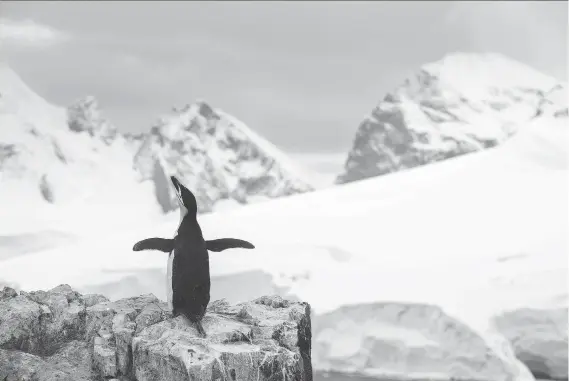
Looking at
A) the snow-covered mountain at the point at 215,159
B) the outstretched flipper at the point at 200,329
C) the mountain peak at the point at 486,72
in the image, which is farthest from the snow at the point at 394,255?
the mountain peak at the point at 486,72

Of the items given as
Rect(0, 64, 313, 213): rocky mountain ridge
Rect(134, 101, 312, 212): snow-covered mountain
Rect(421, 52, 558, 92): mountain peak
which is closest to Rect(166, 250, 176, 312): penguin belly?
Rect(0, 64, 313, 213): rocky mountain ridge

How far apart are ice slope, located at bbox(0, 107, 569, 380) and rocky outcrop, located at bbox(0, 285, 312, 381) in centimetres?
889

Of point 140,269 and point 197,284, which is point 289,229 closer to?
point 140,269

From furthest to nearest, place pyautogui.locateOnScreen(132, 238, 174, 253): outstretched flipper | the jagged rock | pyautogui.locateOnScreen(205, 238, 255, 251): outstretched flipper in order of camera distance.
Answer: the jagged rock < pyautogui.locateOnScreen(205, 238, 255, 251): outstretched flipper < pyautogui.locateOnScreen(132, 238, 174, 253): outstretched flipper

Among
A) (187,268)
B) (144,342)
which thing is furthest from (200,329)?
(187,268)

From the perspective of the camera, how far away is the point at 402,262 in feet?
65.7

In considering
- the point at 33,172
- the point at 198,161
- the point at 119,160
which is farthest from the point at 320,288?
the point at 198,161

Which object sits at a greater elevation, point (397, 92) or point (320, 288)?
point (397, 92)

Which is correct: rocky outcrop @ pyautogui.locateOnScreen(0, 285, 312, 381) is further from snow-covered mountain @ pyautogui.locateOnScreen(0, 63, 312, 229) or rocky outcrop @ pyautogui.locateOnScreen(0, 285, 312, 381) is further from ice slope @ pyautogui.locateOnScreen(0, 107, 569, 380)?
snow-covered mountain @ pyautogui.locateOnScreen(0, 63, 312, 229)

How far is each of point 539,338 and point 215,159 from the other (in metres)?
101

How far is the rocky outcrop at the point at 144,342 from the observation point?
21.8 feet

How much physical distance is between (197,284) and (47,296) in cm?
214

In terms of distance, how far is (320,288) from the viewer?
60.8ft

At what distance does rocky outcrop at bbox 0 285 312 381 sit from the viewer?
21.8 ft
